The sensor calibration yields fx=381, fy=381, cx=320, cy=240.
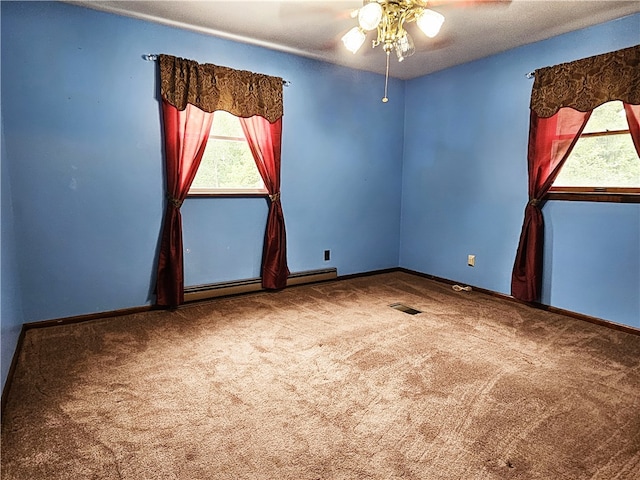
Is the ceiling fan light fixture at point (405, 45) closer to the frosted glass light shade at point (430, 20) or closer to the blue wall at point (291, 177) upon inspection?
the frosted glass light shade at point (430, 20)

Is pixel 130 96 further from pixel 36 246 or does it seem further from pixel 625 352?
pixel 625 352

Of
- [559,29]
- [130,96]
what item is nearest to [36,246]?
[130,96]

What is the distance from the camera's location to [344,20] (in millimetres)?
3086

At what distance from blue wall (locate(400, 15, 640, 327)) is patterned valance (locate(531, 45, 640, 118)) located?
5.0 inches

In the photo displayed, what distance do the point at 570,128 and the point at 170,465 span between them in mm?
3696

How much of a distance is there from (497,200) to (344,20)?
89.9 inches

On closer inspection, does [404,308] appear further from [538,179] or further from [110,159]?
[110,159]

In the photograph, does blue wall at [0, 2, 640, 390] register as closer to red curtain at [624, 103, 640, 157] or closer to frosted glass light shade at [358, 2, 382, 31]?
red curtain at [624, 103, 640, 157]

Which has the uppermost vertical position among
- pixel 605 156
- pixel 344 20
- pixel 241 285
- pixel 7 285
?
pixel 344 20

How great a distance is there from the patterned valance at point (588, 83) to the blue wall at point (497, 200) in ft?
0.42

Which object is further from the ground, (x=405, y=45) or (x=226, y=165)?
(x=405, y=45)

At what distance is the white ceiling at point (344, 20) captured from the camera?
110 inches

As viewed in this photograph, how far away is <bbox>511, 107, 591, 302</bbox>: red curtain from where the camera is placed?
3.27 meters

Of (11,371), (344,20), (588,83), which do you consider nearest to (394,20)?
(344,20)
